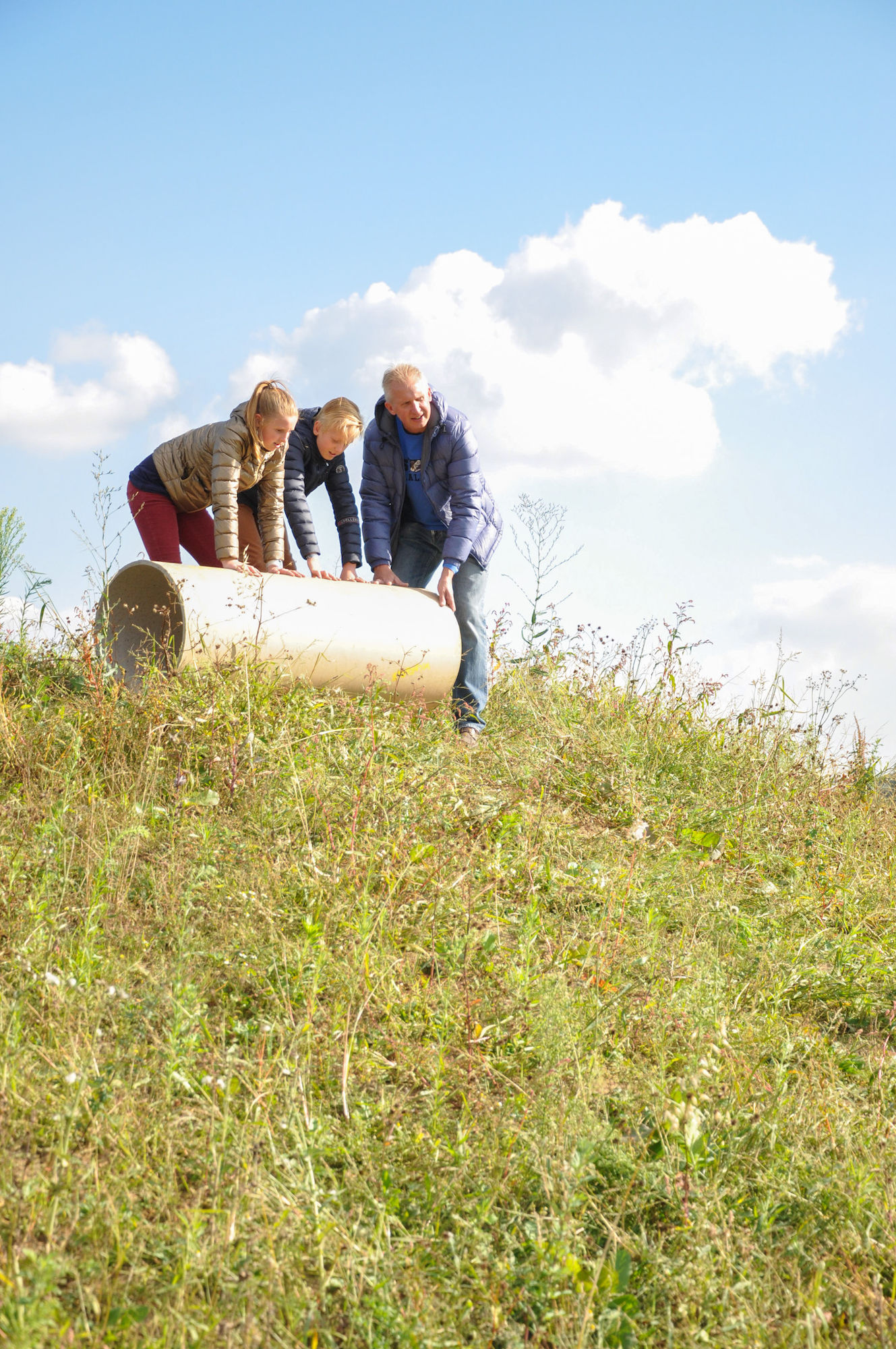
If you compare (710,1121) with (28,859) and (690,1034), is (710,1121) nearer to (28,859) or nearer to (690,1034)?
(690,1034)

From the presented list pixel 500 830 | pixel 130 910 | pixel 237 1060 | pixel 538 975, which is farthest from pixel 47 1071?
pixel 500 830

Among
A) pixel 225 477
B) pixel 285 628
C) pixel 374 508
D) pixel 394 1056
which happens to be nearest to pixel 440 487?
pixel 374 508

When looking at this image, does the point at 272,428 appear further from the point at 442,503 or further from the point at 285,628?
the point at 442,503

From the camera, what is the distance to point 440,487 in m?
5.67

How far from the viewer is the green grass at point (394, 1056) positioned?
2033mm

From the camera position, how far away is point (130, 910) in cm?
310

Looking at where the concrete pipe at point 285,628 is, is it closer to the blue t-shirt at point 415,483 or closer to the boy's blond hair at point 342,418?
the blue t-shirt at point 415,483

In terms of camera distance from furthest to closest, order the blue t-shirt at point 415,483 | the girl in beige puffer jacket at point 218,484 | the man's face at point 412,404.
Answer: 1. the blue t-shirt at point 415,483
2. the man's face at point 412,404
3. the girl in beige puffer jacket at point 218,484

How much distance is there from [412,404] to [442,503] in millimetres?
641

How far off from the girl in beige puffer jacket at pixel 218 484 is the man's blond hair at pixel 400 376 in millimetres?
636

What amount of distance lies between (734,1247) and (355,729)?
2.60 m

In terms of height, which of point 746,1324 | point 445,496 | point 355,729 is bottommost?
point 746,1324

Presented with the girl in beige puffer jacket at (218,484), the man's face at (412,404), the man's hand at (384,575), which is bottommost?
the man's hand at (384,575)

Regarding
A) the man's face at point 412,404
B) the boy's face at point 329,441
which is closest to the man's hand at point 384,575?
the boy's face at point 329,441
